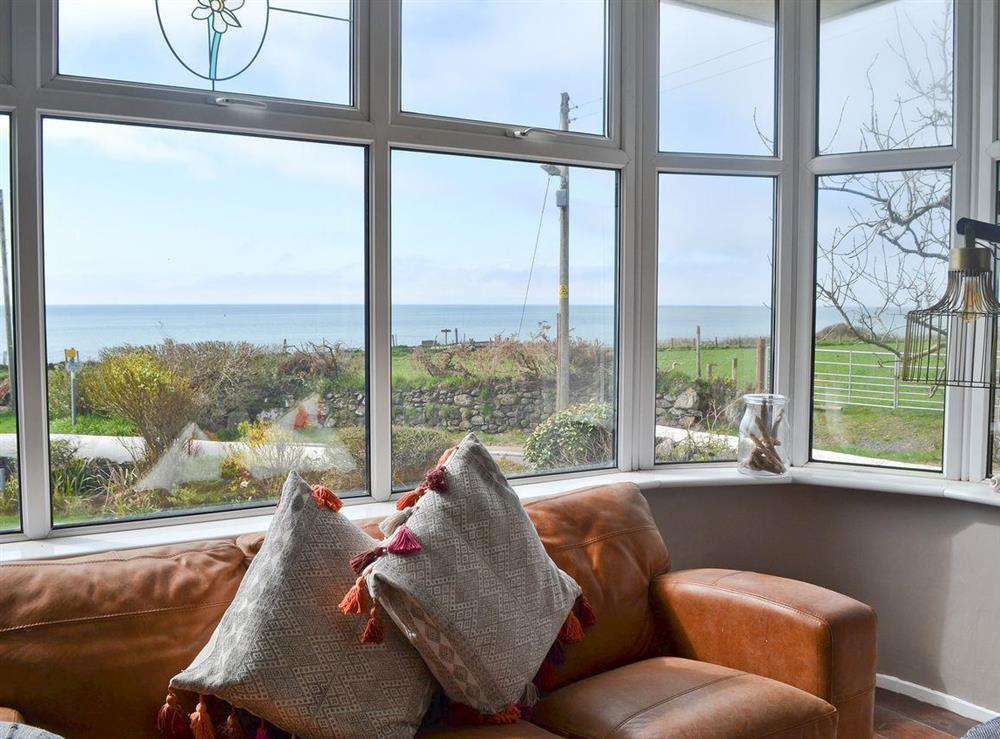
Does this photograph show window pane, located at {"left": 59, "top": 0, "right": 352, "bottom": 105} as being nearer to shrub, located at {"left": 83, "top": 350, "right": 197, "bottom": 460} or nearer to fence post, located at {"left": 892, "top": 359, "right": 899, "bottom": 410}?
shrub, located at {"left": 83, "top": 350, "right": 197, "bottom": 460}

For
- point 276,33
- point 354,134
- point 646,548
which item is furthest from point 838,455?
point 276,33

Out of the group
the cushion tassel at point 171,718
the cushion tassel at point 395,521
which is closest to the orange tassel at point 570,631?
the cushion tassel at point 395,521

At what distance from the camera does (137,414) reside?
8.18ft

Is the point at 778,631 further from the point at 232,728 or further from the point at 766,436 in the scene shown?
the point at 232,728

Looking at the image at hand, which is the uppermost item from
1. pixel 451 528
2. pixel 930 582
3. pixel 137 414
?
pixel 137 414

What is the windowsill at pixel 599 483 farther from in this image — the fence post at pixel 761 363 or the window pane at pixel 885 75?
the window pane at pixel 885 75

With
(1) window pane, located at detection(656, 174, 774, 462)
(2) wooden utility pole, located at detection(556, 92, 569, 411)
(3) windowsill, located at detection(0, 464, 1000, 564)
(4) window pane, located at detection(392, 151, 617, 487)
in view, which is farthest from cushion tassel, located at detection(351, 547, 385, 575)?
(1) window pane, located at detection(656, 174, 774, 462)

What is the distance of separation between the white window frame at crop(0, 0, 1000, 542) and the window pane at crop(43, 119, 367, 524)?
0.06 metres

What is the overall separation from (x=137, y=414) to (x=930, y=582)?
264 centimetres

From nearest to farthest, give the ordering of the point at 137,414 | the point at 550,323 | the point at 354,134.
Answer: the point at 137,414, the point at 354,134, the point at 550,323

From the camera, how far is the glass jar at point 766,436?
3.26 meters

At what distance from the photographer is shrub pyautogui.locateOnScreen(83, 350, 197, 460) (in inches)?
96.3

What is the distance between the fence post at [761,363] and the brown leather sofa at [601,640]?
3.21ft

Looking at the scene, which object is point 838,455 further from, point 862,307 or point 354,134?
point 354,134
